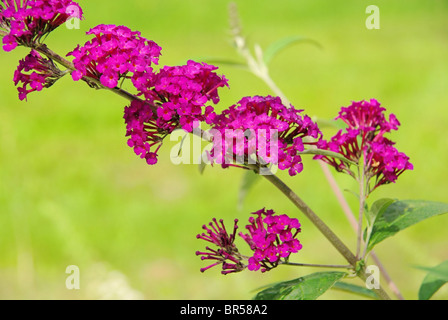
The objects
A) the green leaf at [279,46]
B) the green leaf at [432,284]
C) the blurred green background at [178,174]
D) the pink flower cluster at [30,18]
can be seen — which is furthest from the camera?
the blurred green background at [178,174]

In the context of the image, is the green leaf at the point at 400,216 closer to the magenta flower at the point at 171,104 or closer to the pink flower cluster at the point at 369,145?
the pink flower cluster at the point at 369,145

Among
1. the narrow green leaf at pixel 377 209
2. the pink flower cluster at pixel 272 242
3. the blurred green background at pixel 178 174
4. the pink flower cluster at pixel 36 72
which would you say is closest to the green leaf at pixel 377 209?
the narrow green leaf at pixel 377 209

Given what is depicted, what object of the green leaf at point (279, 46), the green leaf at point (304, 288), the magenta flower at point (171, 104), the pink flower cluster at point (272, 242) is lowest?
the green leaf at point (304, 288)

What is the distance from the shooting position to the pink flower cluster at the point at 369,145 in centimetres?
67

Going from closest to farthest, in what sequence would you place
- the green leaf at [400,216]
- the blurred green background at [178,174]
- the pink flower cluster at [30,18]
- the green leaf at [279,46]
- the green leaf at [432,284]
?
the pink flower cluster at [30,18] < the green leaf at [400,216] < the green leaf at [432,284] < the green leaf at [279,46] < the blurred green background at [178,174]

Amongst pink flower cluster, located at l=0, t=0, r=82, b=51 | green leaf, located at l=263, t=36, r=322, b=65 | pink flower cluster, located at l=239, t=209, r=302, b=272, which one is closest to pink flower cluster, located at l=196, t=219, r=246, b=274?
pink flower cluster, located at l=239, t=209, r=302, b=272

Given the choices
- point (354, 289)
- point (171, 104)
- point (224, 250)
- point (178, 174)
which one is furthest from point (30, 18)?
point (178, 174)

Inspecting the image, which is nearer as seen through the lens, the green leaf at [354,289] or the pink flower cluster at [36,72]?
the pink flower cluster at [36,72]

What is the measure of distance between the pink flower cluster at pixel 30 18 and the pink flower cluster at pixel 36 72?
2cm

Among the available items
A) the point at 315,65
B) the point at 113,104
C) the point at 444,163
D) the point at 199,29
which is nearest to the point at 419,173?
the point at 444,163

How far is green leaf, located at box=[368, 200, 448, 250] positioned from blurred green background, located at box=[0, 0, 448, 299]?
481 millimetres

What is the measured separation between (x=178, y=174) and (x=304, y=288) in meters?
2.26
